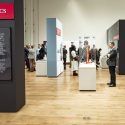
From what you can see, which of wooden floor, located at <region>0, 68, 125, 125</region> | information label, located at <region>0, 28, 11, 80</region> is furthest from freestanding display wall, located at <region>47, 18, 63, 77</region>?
information label, located at <region>0, 28, 11, 80</region>

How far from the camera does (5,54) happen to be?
6.34 meters

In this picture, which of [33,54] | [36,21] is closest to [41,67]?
[33,54]

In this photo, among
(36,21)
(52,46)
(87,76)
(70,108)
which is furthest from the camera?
(36,21)

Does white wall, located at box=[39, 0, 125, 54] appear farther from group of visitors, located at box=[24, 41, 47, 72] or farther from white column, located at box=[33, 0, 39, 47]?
group of visitors, located at box=[24, 41, 47, 72]

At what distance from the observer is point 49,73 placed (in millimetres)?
13734

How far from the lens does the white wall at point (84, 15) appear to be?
74.4 ft

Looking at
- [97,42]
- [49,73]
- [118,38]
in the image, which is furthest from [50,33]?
[97,42]

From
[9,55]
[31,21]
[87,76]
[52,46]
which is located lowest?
[87,76]

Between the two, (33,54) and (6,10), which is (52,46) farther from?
(6,10)

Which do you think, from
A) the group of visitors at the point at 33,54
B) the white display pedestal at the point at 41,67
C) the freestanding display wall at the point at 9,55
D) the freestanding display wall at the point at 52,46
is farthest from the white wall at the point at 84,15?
the freestanding display wall at the point at 9,55

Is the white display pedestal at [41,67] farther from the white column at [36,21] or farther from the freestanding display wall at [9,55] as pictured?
the white column at [36,21]

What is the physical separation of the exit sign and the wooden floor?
6.65ft

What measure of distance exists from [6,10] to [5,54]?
904mm

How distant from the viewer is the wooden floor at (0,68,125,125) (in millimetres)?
5789
